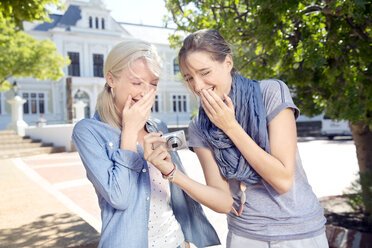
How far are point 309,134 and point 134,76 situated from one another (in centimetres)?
2633

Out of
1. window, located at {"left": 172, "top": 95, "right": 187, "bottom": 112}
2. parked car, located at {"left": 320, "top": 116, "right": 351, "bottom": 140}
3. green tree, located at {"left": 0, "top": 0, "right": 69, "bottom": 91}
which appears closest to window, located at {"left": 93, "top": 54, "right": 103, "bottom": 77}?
window, located at {"left": 172, "top": 95, "right": 187, "bottom": 112}

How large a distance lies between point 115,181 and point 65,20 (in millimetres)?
34049

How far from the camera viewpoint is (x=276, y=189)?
62.1 inches

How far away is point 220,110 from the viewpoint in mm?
1547

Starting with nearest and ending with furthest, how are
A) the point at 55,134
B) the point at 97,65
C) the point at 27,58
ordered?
the point at 55,134 < the point at 27,58 < the point at 97,65

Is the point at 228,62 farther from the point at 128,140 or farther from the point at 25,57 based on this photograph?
the point at 25,57

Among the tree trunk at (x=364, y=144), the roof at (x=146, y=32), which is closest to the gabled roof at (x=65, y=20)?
the roof at (x=146, y=32)

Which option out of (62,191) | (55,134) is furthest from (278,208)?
(55,134)

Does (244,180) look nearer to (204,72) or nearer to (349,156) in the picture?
(204,72)

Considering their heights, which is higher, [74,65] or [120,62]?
[74,65]

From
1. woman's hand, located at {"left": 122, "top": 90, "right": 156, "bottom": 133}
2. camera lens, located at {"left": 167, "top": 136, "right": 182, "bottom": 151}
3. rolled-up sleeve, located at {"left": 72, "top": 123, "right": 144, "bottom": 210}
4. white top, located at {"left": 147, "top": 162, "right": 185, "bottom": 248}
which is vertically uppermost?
woman's hand, located at {"left": 122, "top": 90, "right": 156, "bottom": 133}

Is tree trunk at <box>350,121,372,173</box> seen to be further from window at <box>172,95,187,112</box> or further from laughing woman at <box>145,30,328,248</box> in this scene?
window at <box>172,95,187,112</box>

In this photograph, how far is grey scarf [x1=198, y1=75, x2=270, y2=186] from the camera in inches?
62.2

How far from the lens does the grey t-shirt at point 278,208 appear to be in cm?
159
